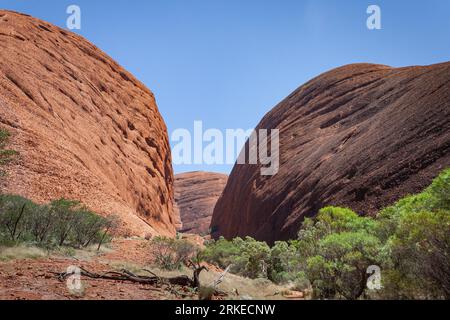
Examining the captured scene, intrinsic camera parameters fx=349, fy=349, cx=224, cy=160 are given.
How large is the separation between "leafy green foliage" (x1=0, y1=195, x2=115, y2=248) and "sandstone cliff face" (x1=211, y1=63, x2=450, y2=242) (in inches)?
→ 648

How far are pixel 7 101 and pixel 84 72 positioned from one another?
616 inches

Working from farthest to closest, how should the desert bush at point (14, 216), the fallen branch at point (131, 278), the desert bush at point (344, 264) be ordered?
the desert bush at point (14, 216), the fallen branch at point (131, 278), the desert bush at point (344, 264)

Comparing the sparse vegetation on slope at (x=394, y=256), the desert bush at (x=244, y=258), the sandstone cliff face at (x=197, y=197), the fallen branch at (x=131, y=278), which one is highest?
the sandstone cliff face at (x=197, y=197)

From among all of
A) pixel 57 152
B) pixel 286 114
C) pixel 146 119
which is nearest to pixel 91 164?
pixel 57 152

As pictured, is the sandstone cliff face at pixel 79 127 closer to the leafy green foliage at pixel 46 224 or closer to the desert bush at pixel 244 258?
the leafy green foliage at pixel 46 224

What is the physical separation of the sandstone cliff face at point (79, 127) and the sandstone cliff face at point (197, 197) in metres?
34.9

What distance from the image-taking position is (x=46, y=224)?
42.7 feet

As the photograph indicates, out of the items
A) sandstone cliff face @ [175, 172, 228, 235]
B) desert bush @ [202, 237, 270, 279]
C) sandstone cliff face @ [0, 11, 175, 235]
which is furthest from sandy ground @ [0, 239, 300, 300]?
sandstone cliff face @ [175, 172, 228, 235]

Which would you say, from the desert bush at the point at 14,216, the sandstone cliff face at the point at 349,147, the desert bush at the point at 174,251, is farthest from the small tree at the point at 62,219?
the sandstone cliff face at the point at 349,147

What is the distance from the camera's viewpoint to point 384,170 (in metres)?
23.7

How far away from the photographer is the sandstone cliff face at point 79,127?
21.3m

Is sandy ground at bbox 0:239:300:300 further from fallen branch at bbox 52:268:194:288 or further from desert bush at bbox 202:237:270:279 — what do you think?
desert bush at bbox 202:237:270:279

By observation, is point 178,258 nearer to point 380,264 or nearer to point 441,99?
point 380,264

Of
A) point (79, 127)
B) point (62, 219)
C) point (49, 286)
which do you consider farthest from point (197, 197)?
point (49, 286)
